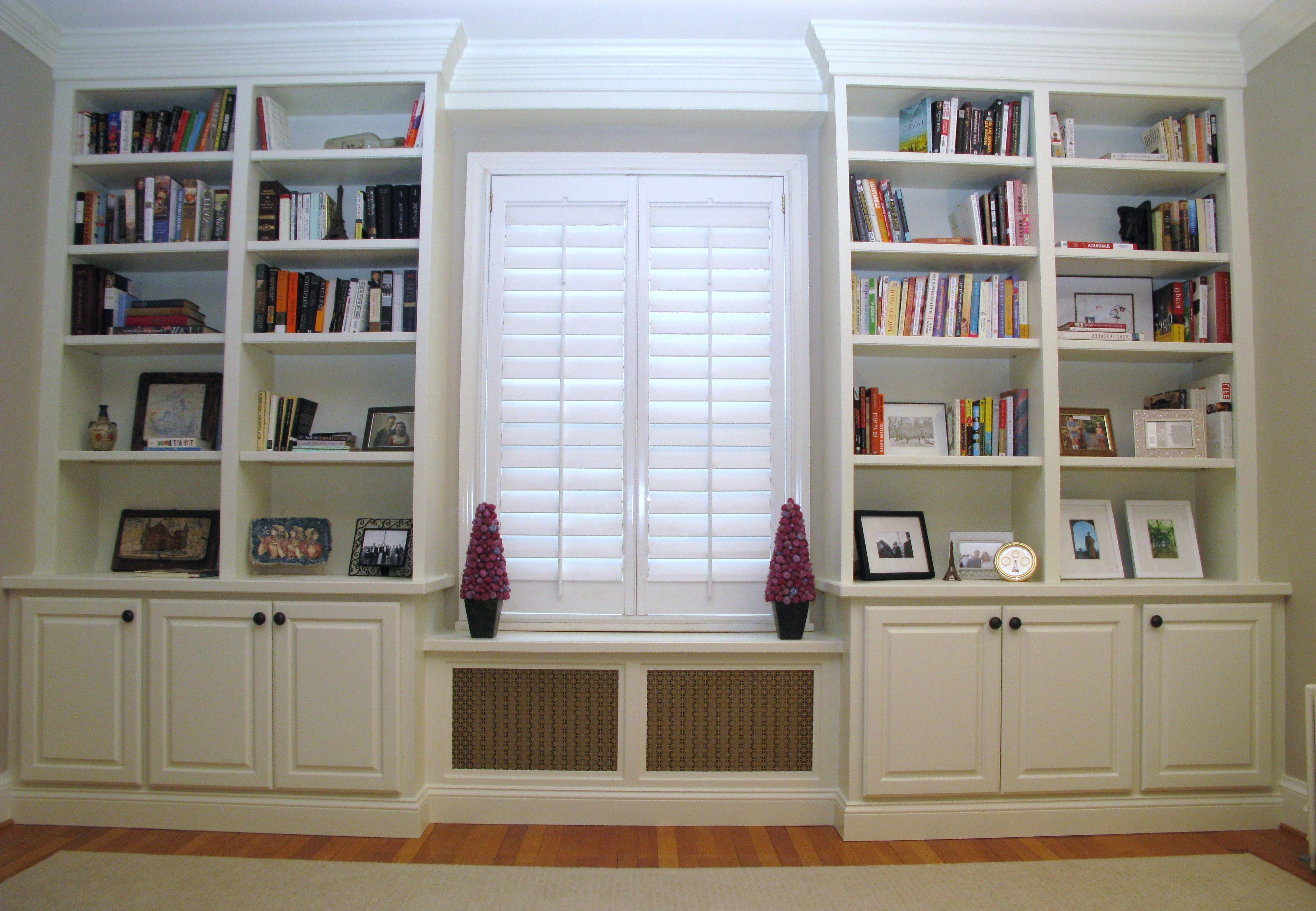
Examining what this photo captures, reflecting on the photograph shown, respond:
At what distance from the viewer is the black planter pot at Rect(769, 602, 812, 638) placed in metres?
2.68

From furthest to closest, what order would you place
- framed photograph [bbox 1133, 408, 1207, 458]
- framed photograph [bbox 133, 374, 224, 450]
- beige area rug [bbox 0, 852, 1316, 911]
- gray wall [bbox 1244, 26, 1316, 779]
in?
framed photograph [bbox 133, 374, 224, 450], framed photograph [bbox 1133, 408, 1207, 458], gray wall [bbox 1244, 26, 1316, 779], beige area rug [bbox 0, 852, 1316, 911]

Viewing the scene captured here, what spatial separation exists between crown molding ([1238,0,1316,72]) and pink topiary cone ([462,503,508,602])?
248 cm

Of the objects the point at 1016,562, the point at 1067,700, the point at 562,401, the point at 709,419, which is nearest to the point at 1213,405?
the point at 1016,562

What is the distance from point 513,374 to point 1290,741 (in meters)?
3.09

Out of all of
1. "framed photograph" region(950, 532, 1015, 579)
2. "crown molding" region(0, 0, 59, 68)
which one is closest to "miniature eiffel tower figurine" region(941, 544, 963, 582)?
"framed photograph" region(950, 532, 1015, 579)

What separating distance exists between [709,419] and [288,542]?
64.2 inches

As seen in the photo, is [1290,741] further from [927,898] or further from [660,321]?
[660,321]

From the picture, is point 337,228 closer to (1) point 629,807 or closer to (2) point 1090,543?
(1) point 629,807

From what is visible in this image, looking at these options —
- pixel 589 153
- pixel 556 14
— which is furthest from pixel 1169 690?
pixel 556 14

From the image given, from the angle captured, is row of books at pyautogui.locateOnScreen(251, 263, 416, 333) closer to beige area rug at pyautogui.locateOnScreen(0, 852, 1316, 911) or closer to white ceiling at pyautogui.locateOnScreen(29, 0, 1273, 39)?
white ceiling at pyautogui.locateOnScreen(29, 0, 1273, 39)

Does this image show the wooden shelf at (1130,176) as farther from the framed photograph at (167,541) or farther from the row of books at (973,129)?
the framed photograph at (167,541)

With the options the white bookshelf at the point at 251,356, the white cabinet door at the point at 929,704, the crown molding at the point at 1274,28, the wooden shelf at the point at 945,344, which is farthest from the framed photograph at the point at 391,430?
the crown molding at the point at 1274,28

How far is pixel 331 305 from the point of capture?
109 inches

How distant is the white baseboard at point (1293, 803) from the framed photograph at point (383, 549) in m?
3.19
